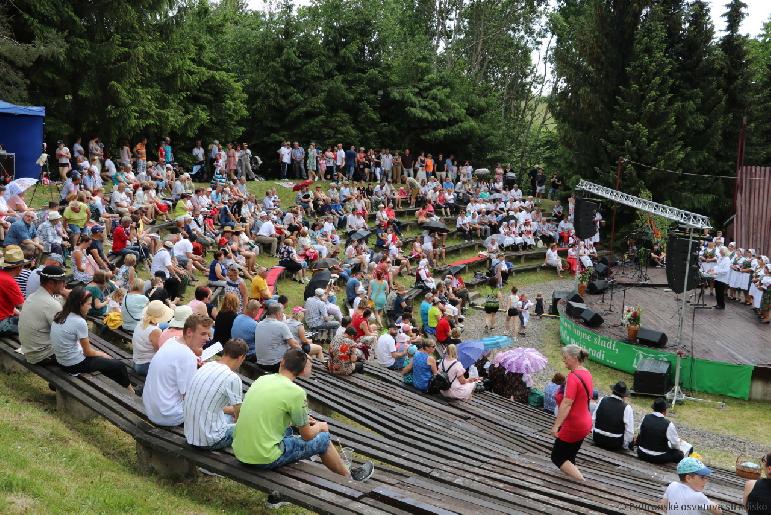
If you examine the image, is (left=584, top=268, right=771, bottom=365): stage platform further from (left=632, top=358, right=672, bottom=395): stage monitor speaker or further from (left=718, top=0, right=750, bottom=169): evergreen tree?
(left=718, top=0, right=750, bottom=169): evergreen tree

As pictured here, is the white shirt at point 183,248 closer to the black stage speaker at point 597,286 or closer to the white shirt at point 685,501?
the black stage speaker at point 597,286

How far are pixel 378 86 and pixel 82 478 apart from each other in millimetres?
32917

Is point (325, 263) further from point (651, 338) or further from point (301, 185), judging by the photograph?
point (651, 338)

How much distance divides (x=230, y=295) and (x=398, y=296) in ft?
30.3

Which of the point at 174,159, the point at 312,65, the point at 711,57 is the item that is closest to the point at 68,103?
the point at 174,159

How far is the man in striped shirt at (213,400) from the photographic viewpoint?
6395mm

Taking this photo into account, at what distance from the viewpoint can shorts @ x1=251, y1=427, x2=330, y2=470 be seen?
628 centimetres

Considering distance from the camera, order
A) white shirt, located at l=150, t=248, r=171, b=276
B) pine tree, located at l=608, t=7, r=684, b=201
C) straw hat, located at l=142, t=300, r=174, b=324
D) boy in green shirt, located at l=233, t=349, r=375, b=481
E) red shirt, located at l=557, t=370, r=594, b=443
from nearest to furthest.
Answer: boy in green shirt, located at l=233, t=349, r=375, b=481 → red shirt, located at l=557, t=370, r=594, b=443 → straw hat, located at l=142, t=300, r=174, b=324 → white shirt, located at l=150, t=248, r=171, b=276 → pine tree, located at l=608, t=7, r=684, b=201

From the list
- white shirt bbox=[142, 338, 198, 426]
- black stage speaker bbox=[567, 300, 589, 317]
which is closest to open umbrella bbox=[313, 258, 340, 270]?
black stage speaker bbox=[567, 300, 589, 317]

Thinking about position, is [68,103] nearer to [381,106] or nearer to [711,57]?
[381,106]

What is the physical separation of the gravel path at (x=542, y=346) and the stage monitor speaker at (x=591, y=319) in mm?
1257

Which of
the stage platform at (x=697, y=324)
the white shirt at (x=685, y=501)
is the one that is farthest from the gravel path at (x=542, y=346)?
the white shirt at (x=685, y=501)

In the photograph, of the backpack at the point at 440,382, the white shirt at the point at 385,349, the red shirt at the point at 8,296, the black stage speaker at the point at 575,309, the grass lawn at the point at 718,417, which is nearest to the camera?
the red shirt at the point at 8,296

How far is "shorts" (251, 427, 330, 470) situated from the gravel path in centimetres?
976
